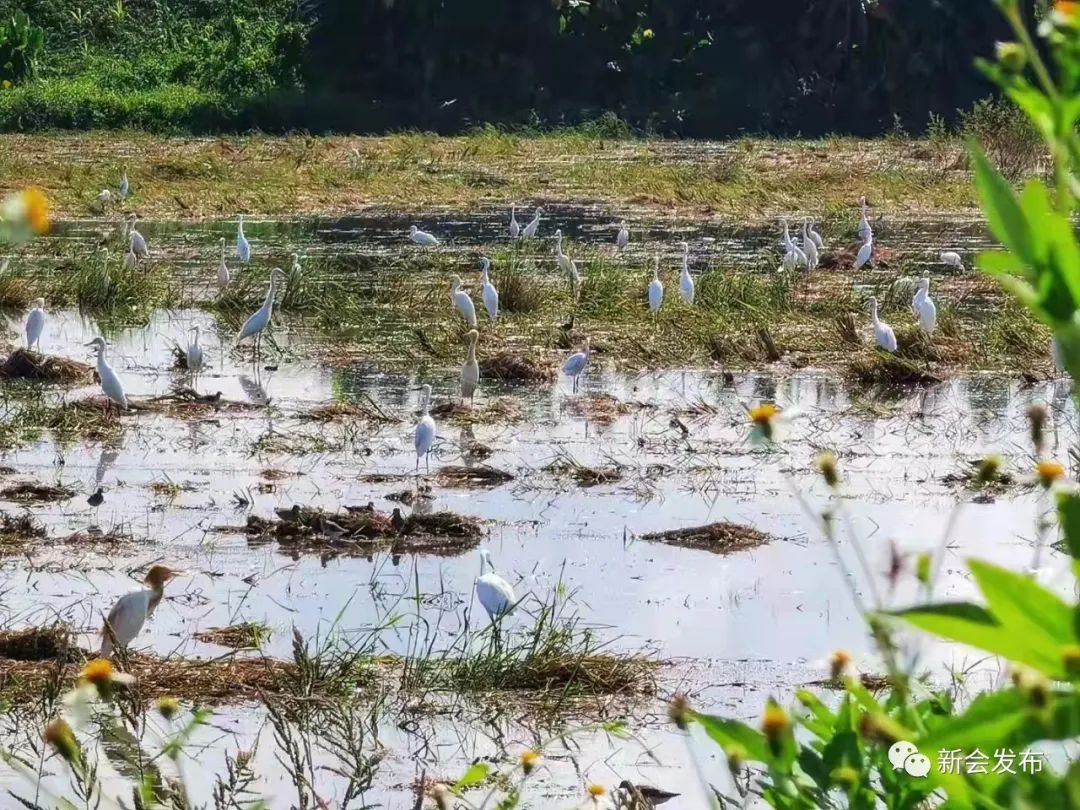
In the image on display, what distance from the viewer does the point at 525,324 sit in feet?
41.6

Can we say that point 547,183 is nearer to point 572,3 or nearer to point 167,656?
point 572,3

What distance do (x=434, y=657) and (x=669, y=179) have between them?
18212 mm

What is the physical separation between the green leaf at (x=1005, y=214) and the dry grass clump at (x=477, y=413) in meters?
8.62

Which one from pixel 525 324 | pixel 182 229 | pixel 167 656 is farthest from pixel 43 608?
pixel 182 229

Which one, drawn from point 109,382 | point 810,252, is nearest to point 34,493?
point 109,382

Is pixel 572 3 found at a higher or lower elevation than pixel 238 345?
higher

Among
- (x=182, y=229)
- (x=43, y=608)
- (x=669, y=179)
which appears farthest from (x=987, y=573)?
(x=669, y=179)

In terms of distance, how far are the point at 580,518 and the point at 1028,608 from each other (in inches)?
263

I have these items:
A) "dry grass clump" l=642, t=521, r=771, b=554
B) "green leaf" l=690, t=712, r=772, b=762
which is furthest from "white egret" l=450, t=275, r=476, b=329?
"green leaf" l=690, t=712, r=772, b=762

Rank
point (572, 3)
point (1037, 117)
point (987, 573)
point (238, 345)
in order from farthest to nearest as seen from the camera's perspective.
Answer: point (572, 3) < point (238, 345) < point (1037, 117) < point (987, 573)

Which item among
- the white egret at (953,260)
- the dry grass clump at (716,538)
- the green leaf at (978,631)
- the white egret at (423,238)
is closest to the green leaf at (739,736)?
the green leaf at (978,631)

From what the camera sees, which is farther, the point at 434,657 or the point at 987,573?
the point at 434,657

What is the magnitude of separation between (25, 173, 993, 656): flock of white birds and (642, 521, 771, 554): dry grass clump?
0.94m

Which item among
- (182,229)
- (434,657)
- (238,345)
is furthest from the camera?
(182,229)
